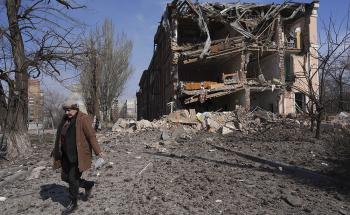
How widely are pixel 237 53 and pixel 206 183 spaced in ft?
74.0

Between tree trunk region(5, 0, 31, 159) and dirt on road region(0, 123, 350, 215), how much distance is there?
3.45 feet

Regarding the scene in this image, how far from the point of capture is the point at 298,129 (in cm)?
1734

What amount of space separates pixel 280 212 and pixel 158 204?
1818 millimetres

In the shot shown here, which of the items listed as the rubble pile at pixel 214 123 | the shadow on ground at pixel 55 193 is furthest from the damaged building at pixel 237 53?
the shadow on ground at pixel 55 193

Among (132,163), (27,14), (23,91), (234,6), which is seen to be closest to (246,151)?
(132,163)

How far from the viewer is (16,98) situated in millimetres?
13570

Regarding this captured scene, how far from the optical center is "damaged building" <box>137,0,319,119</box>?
27797 mm

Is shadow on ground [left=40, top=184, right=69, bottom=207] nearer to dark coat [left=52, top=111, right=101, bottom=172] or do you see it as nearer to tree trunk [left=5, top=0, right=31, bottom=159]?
dark coat [left=52, top=111, right=101, bottom=172]

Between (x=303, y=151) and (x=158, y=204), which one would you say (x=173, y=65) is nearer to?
(x=303, y=151)

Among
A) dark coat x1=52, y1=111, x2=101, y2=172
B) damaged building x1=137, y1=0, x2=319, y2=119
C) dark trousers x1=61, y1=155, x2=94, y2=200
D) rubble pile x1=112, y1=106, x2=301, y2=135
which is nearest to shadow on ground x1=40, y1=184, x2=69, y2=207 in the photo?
dark trousers x1=61, y1=155, x2=94, y2=200

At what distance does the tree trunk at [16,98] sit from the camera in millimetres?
13461

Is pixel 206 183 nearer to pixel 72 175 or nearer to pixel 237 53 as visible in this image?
pixel 72 175

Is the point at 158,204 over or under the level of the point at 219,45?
under

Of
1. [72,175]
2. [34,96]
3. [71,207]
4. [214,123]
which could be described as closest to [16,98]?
[34,96]
